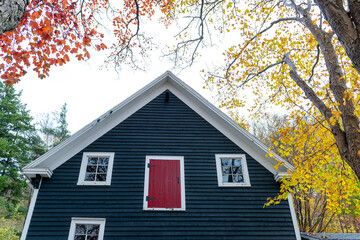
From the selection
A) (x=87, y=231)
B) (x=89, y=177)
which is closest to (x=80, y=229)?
(x=87, y=231)

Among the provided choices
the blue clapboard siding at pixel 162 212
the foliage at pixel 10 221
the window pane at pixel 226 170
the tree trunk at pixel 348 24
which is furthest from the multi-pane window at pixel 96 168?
the foliage at pixel 10 221

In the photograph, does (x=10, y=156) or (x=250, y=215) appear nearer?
(x=250, y=215)

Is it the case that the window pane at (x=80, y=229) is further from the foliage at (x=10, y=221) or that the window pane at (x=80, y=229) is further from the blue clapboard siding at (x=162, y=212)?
the foliage at (x=10, y=221)

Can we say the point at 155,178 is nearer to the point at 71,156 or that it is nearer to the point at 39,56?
the point at 71,156

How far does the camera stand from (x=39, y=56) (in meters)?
5.54

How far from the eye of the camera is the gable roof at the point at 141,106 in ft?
19.5

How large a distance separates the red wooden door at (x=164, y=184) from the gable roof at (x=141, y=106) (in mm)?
2010

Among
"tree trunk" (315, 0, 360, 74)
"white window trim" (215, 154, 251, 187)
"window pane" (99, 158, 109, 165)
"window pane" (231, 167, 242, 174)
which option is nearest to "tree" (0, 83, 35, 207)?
"window pane" (99, 158, 109, 165)

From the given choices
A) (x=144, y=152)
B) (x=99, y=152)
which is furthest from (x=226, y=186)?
(x=99, y=152)

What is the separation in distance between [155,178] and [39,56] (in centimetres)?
478

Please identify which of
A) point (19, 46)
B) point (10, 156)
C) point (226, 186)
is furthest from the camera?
point (10, 156)

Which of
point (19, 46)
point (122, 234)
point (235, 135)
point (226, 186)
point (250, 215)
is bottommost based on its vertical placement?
point (122, 234)

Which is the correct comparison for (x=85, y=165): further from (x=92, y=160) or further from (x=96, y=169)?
(x=96, y=169)

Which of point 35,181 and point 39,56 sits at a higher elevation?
point 39,56
